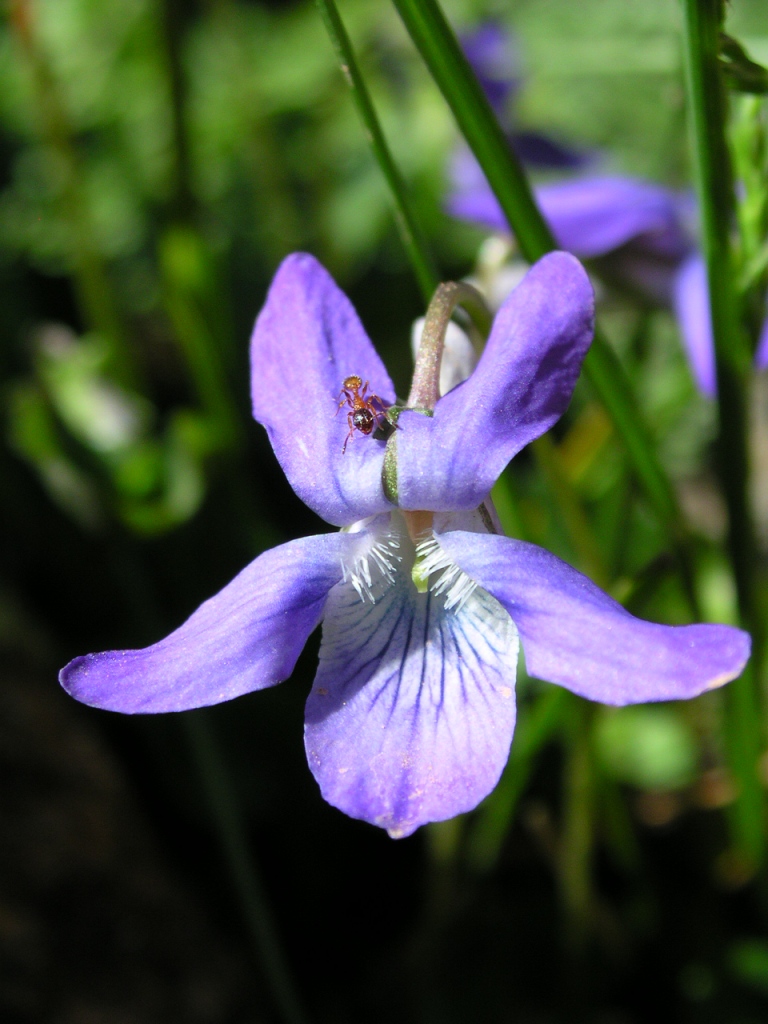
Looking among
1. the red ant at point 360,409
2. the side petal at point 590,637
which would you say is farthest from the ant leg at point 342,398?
the side petal at point 590,637

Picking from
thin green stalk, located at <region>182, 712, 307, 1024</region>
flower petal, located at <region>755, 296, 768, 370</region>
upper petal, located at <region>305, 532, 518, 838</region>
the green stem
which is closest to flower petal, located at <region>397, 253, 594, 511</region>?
upper petal, located at <region>305, 532, 518, 838</region>

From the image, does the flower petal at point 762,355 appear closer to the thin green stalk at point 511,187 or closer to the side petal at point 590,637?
the thin green stalk at point 511,187

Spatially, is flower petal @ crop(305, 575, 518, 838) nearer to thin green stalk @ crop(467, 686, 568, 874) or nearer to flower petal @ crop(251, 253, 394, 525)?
flower petal @ crop(251, 253, 394, 525)

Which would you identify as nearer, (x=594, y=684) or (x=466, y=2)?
(x=594, y=684)

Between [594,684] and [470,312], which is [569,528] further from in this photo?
[594,684]

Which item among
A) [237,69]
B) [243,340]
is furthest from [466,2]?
[243,340]

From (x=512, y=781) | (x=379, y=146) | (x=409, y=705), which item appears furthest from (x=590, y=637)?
(x=512, y=781)

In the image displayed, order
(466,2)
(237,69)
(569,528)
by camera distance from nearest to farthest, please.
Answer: (569,528)
(237,69)
(466,2)

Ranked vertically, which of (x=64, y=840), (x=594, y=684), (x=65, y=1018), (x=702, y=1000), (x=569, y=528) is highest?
(x=594, y=684)

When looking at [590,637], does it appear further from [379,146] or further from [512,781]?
[512,781]
